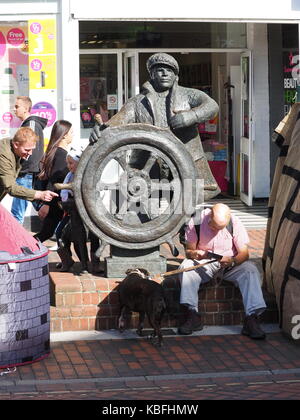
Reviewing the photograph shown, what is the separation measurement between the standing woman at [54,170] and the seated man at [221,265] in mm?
2088

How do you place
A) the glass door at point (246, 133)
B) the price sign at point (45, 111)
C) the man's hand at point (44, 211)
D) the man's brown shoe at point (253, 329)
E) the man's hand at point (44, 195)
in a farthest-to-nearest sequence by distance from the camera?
the glass door at point (246, 133)
the price sign at point (45, 111)
the man's hand at point (44, 211)
the man's hand at point (44, 195)
the man's brown shoe at point (253, 329)

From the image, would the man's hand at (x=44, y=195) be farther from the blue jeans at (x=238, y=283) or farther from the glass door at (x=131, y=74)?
the glass door at (x=131, y=74)

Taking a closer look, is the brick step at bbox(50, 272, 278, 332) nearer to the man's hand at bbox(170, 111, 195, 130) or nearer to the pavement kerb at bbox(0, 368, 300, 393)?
the pavement kerb at bbox(0, 368, 300, 393)

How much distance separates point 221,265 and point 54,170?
107 inches

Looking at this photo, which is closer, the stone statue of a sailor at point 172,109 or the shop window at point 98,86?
the stone statue of a sailor at point 172,109

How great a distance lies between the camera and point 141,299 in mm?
7855

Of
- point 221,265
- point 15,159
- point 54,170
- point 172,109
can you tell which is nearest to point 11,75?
point 54,170

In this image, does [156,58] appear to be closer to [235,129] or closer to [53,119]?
[53,119]

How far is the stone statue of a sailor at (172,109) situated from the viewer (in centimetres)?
871

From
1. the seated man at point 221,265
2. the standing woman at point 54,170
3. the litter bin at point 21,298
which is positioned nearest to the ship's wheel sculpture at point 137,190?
the seated man at point 221,265

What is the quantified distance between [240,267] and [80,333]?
138 centimetres

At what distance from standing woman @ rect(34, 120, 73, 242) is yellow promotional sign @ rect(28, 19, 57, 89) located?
2091mm

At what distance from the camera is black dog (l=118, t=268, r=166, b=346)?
7754mm

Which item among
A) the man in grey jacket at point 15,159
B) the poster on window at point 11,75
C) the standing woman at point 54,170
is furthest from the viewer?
the poster on window at point 11,75
